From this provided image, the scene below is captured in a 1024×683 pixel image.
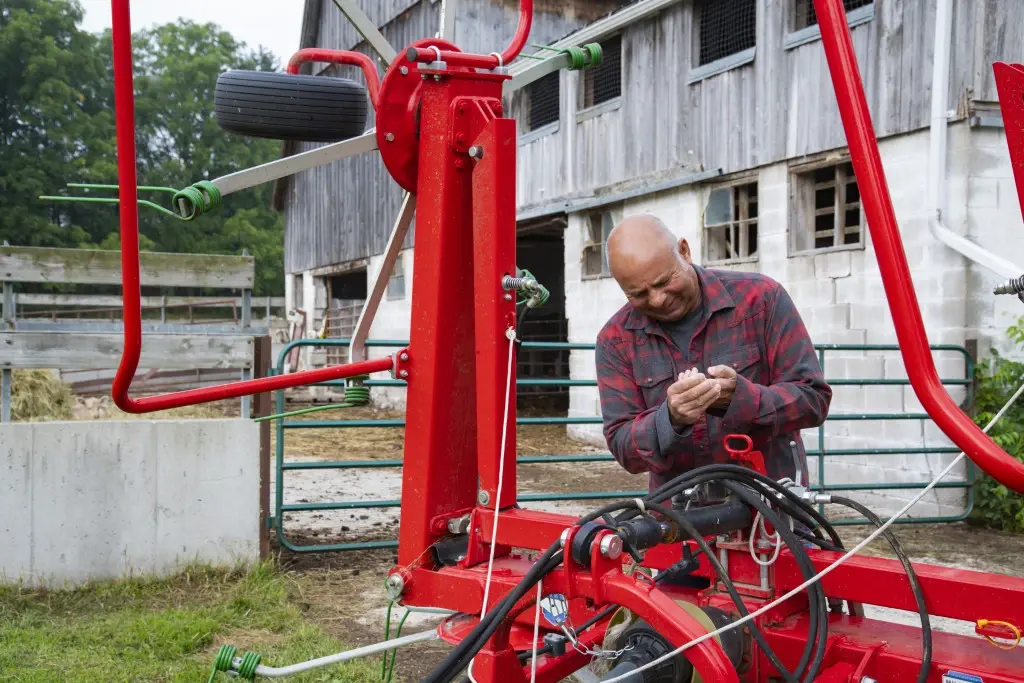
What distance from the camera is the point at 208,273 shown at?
5.88 meters

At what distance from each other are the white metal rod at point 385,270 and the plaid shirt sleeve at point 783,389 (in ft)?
3.35

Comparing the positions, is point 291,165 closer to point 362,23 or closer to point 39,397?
point 362,23

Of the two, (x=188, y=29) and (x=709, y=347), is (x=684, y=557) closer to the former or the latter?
(x=709, y=347)

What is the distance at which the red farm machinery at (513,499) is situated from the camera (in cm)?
183

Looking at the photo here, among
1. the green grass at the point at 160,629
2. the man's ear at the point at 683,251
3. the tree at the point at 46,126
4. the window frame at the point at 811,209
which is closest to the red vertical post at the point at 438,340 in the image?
the man's ear at the point at 683,251

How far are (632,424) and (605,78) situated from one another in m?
10.4

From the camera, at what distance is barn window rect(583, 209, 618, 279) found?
40.2 feet

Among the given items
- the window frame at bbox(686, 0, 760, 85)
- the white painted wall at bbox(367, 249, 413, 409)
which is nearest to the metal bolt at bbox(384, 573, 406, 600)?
the window frame at bbox(686, 0, 760, 85)

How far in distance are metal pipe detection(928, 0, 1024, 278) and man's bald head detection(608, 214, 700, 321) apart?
509 centimetres

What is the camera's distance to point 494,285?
2.46 m

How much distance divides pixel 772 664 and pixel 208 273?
466 cm

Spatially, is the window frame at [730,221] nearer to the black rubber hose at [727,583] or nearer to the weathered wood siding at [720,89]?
the weathered wood siding at [720,89]

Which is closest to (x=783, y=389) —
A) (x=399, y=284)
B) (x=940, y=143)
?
(x=940, y=143)

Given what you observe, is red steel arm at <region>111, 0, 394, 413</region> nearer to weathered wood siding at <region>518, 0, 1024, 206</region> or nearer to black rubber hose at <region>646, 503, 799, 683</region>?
black rubber hose at <region>646, 503, 799, 683</region>
